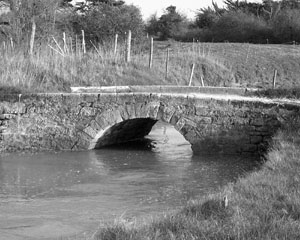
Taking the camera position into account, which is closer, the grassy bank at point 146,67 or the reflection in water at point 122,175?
the reflection in water at point 122,175

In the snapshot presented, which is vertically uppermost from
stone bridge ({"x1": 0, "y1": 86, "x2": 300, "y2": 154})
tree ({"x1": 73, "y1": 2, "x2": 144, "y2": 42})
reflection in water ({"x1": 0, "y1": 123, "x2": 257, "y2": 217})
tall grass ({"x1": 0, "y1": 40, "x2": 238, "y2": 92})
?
tree ({"x1": 73, "y1": 2, "x2": 144, "y2": 42})

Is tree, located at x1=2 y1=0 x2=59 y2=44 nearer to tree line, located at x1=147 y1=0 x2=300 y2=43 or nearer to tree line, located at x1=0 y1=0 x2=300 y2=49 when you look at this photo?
tree line, located at x1=0 y1=0 x2=300 y2=49

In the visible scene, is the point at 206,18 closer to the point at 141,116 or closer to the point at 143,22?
the point at 143,22

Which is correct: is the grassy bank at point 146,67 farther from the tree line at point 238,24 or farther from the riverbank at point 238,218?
the riverbank at point 238,218

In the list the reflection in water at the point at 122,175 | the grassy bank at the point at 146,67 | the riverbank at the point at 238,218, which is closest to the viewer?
the riverbank at the point at 238,218

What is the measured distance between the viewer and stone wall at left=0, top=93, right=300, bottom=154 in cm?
1426

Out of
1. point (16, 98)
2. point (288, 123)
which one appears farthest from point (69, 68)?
point (288, 123)

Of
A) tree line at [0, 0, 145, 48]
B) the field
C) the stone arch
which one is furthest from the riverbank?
tree line at [0, 0, 145, 48]

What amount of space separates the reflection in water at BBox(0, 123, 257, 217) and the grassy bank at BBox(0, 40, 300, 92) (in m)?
2.94

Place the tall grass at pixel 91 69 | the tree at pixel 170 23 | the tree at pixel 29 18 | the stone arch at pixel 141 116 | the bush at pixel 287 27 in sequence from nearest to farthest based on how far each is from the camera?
the stone arch at pixel 141 116, the tall grass at pixel 91 69, the tree at pixel 29 18, the bush at pixel 287 27, the tree at pixel 170 23

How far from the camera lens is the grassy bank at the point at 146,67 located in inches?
668

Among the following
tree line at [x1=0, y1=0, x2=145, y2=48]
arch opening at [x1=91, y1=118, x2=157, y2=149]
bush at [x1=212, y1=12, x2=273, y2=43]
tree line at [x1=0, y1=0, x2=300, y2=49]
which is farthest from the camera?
bush at [x1=212, y1=12, x2=273, y2=43]

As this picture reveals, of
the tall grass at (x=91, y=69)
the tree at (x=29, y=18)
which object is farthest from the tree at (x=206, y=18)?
the tall grass at (x=91, y=69)

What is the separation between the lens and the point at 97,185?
1095 centimetres
